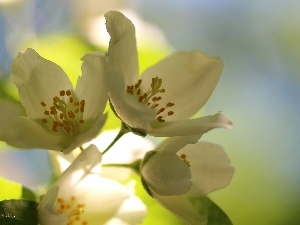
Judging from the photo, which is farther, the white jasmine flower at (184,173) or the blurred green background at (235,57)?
the blurred green background at (235,57)

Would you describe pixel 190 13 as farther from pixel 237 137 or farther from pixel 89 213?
pixel 89 213

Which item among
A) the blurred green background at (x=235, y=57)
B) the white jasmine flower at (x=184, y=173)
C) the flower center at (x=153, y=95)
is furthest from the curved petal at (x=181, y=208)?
the blurred green background at (x=235, y=57)

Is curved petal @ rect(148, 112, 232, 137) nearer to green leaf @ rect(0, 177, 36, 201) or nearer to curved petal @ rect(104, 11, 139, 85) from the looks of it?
curved petal @ rect(104, 11, 139, 85)

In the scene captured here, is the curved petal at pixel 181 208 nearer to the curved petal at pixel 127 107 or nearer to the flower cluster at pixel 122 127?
the flower cluster at pixel 122 127

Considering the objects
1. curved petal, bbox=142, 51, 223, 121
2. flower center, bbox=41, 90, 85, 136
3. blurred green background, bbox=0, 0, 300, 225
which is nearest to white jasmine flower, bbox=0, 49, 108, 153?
flower center, bbox=41, 90, 85, 136

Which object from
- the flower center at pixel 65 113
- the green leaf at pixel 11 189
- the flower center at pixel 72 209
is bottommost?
the green leaf at pixel 11 189

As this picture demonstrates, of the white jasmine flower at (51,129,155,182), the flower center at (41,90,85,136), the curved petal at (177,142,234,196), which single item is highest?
the flower center at (41,90,85,136)

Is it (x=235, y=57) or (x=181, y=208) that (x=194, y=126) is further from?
(x=235, y=57)
